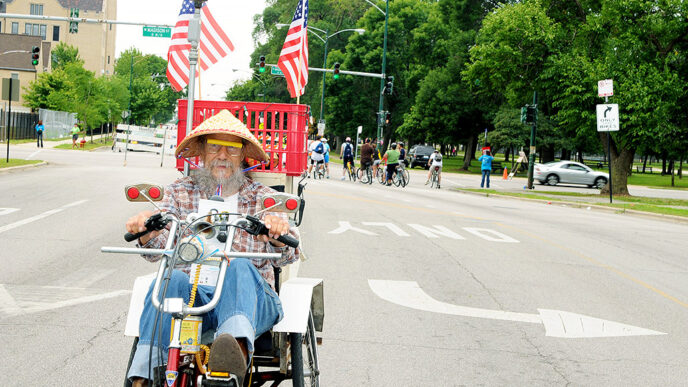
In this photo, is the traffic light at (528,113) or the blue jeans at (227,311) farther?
the traffic light at (528,113)

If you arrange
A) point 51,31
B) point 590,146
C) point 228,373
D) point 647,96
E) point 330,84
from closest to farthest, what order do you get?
point 228,373
point 647,96
point 330,84
point 590,146
point 51,31

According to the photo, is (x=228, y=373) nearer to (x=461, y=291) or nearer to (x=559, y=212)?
Answer: (x=461, y=291)

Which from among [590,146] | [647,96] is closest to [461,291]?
[647,96]

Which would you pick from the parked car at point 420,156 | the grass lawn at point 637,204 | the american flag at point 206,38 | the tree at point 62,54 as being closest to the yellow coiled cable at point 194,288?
the american flag at point 206,38

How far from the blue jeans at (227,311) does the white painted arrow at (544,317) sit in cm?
395

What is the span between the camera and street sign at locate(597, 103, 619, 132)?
25.5 metres

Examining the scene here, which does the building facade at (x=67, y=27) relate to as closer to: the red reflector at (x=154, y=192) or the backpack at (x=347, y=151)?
the backpack at (x=347, y=151)

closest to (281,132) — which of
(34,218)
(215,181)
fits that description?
(215,181)

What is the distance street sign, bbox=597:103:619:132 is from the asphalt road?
385 inches

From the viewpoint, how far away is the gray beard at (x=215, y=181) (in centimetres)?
440

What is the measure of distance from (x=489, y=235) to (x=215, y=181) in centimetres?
1082

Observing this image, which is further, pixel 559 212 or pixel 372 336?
pixel 559 212

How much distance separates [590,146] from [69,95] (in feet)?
151

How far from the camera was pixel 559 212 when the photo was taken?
22578 millimetres
